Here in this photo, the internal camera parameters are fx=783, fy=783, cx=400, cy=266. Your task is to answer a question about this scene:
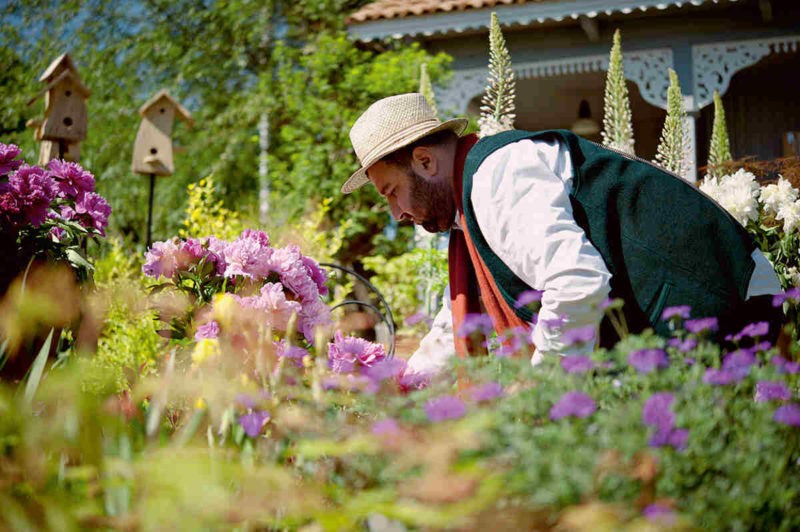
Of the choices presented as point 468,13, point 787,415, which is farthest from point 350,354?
point 468,13

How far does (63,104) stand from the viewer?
6.39 metres

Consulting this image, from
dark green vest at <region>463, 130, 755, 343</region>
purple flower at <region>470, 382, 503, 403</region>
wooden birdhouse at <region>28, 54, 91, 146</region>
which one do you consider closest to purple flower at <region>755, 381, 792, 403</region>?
purple flower at <region>470, 382, 503, 403</region>

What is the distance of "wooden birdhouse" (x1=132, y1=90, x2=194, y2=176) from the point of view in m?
7.03

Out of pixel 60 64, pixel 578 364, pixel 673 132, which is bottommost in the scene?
pixel 578 364

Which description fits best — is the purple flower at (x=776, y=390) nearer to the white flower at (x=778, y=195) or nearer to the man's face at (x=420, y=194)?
the man's face at (x=420, y=194)

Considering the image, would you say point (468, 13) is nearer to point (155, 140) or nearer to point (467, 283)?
point (155, 140)

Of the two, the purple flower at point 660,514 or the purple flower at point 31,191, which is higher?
the purple flower at point 31,191

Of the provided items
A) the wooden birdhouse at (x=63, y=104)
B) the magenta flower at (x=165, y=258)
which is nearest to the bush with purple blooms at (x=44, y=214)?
the magenta flower at (x=165, y=258)

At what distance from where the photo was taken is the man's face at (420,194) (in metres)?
2.23

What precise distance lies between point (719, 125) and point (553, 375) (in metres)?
3.56

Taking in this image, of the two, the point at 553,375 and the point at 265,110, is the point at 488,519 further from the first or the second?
the point at 265,110

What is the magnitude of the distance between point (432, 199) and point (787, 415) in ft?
4.33

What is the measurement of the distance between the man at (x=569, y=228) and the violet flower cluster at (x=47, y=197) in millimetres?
1015

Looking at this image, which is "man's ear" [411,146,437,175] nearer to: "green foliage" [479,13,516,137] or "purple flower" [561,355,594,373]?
"purple flower" [561,355,594,373]
